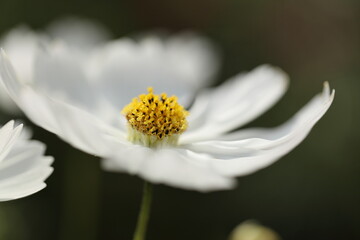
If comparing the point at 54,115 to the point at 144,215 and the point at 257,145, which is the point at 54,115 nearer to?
the point at 144,215

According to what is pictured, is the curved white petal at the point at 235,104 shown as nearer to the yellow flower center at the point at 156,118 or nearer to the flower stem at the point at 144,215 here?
the yellow flower center at the point at 156,118

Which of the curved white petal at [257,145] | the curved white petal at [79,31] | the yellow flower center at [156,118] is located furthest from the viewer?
the curved white petal at [79,31]

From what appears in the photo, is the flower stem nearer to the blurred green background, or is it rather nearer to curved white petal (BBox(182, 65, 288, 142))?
curved white petal (BBox(182, 65, 288, 142))

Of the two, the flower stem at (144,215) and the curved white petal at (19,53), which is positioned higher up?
the flower stem at (144,215)

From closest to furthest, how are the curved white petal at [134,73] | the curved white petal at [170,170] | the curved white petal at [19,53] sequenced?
the curved white petal at [170,170]
the curved white petal at [134,73]
the curved white petal at [19,53]

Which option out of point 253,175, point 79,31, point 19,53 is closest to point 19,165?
point 19,53

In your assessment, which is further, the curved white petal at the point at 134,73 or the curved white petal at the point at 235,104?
the curved white petal at the point at 134,73

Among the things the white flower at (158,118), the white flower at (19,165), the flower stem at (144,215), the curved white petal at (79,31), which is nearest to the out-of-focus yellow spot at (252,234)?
the white flower at (158,118)

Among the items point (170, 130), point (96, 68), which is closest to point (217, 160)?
point (170, 130)
